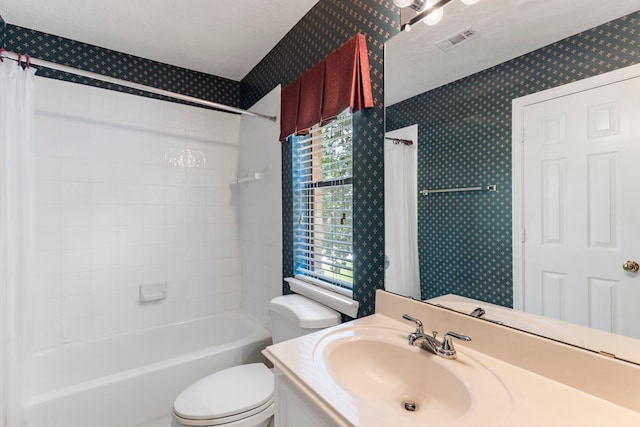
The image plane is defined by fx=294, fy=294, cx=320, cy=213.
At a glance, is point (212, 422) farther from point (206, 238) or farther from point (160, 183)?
point (160, 183)

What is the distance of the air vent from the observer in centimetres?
102

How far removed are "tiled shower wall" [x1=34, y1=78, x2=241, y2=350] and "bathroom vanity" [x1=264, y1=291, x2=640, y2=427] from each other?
1.78 m

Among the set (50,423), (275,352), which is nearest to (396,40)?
(275,352)

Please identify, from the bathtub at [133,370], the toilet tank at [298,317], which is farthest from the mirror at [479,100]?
the bathtub at [133,370]

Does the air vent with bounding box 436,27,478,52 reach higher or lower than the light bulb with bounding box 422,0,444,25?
lower

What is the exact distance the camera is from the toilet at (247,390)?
1272 millimetres

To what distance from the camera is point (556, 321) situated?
0.83 metres

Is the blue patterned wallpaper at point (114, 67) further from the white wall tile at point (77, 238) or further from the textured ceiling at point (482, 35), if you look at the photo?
the textured ceiling at point (482, 35)

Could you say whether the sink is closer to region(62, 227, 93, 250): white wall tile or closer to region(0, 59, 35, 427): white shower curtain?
region(0, 59, 35, 427): white shower curtain

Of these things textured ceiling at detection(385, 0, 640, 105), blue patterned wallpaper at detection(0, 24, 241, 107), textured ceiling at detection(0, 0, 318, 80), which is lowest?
textured ceiling at detection(385, 0, 640, 105)

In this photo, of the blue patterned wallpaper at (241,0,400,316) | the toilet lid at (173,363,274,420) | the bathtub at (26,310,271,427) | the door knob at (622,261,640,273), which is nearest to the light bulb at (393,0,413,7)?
the blue patterned wallpaper at (241,0,400,316)

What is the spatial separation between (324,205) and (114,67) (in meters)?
1.92

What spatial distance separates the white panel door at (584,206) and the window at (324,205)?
2.74 ft

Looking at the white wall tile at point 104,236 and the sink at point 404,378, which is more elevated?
the white wall tile at point 104,236
